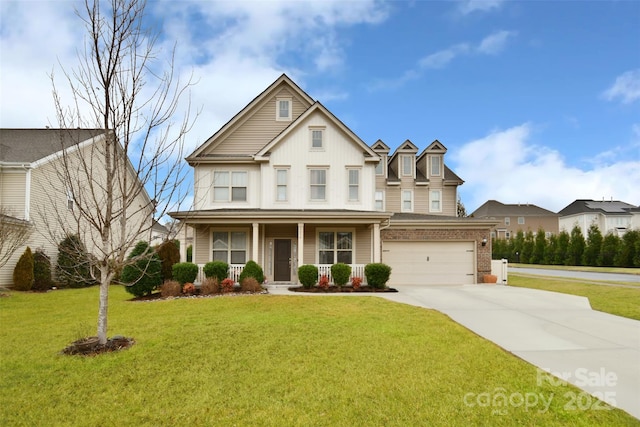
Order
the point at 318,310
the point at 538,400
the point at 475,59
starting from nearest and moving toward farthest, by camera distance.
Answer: the point at 538,400 → the point at 318,310 → the point at 475,59

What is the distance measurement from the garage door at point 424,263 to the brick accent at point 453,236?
25 cm

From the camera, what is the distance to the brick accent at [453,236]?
17750 millimetres

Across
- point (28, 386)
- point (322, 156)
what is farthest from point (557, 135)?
→ point (28, 386)

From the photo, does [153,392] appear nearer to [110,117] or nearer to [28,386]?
[28,386]

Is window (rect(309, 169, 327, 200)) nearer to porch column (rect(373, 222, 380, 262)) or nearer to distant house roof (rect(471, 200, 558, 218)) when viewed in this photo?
porch column (rect(373, 222, 380, 262))

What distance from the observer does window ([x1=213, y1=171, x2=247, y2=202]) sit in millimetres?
17078

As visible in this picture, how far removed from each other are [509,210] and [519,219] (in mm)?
1956

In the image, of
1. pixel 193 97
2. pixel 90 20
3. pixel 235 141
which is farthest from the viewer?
pixel 235 141

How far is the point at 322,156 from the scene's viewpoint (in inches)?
665

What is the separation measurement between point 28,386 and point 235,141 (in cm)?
1390

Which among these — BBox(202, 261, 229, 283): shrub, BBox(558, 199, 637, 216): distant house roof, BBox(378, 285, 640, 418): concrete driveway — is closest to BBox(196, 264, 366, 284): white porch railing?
BBox(202, 261, 229, 283): shrub

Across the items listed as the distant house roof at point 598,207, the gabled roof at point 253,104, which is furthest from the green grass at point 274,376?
the distant house roof at point 598,207

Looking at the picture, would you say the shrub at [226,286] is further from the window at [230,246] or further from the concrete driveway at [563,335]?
the concrete driveway at [563,335]

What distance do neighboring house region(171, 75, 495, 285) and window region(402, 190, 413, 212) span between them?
20.2 ft
